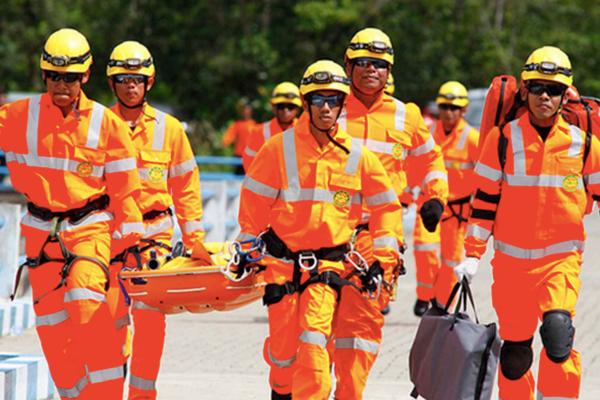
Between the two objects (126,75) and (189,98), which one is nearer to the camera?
(126,75)

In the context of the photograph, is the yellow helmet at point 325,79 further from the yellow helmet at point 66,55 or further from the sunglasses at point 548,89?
the yellow helmet at point 66,55

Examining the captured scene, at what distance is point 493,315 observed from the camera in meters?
16.1

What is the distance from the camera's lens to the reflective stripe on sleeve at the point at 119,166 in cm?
954

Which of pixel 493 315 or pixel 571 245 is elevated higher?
pixel 571 245

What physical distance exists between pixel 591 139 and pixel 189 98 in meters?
32.7

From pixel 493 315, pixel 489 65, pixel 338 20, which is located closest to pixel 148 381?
pixel 493 315

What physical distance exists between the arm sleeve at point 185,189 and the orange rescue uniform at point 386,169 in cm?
100

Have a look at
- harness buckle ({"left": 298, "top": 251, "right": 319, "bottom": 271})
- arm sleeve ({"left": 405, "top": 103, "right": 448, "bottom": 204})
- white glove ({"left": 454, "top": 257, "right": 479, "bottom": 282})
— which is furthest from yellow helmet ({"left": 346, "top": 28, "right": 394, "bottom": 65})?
harness buckle ({"left": 298, "top": 251, "right": 319, "bottom": 271})

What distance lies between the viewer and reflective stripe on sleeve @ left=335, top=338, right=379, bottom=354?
9.59m

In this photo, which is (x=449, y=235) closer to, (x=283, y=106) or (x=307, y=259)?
(x=283, y=106)

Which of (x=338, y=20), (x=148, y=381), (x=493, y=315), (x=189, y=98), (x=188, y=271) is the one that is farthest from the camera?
(x=189, y=98)

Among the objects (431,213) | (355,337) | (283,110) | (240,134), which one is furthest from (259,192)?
(240,134)

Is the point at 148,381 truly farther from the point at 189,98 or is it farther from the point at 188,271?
the point at 189,98

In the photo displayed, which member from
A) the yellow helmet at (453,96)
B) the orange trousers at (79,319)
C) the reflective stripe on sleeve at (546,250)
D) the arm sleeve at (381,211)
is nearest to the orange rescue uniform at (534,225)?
the reflective stripe on sleeve at (546,250)
